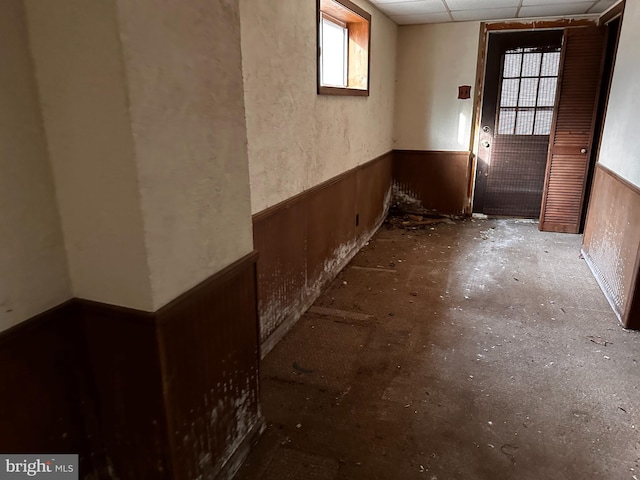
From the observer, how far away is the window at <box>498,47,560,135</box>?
478cm

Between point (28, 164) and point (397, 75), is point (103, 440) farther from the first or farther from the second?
point (397, 75)

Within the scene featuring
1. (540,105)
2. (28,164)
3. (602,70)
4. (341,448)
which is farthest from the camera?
(540,105)

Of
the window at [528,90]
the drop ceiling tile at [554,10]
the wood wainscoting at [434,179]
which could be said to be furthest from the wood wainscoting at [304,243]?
the drop ceiling tile at [554,10]

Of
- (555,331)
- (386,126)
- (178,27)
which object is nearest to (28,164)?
(178,27)

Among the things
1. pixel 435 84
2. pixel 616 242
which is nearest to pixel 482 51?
pixel 435 84

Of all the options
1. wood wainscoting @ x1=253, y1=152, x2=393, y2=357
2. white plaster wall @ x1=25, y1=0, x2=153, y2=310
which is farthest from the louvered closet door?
white plaster wall @ x1=25, y1=0, x2=153, y2=310

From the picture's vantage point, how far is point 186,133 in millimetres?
1266

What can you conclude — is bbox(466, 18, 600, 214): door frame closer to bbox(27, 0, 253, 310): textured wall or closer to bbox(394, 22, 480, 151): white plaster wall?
bbox(394, 22, 480, 151): white plaster wall

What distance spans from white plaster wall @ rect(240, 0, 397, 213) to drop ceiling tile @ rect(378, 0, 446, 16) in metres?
0.53

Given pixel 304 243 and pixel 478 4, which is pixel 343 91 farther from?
pixel 478 4

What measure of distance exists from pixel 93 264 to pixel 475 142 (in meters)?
4.81

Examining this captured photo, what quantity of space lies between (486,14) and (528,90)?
97 centimetres

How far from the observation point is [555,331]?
9.02 ft

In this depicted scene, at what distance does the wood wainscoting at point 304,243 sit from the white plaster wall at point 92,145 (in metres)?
1.04
